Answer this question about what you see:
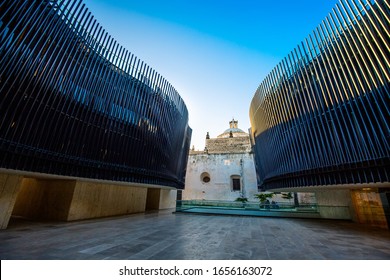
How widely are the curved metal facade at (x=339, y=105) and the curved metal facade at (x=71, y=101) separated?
916 cm

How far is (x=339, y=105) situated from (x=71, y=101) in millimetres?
11880

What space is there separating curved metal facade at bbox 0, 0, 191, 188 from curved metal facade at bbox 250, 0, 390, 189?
9.16 m

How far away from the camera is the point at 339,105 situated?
7.71 meters

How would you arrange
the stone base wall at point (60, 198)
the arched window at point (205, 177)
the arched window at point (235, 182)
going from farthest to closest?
the arched window at point (205, 177) → the arched window at point (235, 182) → the stone base wall at point (60, 198)

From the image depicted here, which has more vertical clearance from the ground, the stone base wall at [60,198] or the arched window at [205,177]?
the arched window at [205,177]

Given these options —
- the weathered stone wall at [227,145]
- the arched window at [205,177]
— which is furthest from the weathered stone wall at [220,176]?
the weathered stone wall at [227,145]

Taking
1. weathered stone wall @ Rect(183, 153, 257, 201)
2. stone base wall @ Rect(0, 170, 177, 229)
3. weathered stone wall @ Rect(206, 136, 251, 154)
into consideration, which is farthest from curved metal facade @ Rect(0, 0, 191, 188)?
weathered stone wall @ Rect(206, 136, 251, 154)

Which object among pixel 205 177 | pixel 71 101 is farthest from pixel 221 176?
pixel 71 101

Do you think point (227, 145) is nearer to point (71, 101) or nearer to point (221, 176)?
point (221, 176)

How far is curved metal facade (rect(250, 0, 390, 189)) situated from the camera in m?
6.19

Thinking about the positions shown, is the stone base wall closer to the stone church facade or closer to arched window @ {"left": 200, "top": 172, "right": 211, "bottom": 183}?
the stone church facade

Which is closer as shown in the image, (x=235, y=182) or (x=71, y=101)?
(x=71, y=101)

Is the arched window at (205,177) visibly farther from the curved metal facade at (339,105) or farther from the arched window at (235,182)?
the curved metal facade at (339,105)

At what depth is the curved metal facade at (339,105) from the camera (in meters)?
6.19
